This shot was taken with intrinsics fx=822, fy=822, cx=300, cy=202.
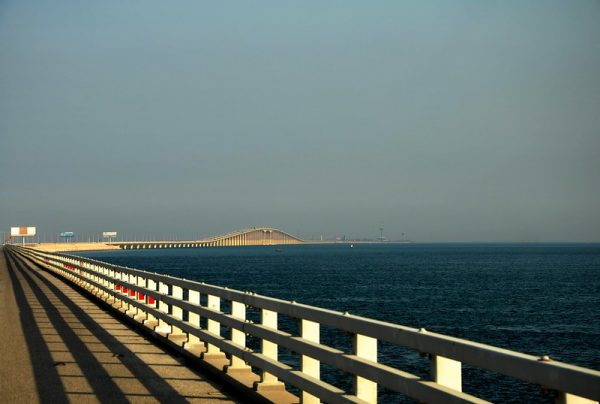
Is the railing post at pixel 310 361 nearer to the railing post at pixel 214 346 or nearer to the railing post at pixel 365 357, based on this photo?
the railing post at pixel 365 357

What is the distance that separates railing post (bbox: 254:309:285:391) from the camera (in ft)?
31.4

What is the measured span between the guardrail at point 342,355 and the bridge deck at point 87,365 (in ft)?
1.85

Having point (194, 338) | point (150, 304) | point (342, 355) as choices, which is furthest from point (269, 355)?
point (150, 304)

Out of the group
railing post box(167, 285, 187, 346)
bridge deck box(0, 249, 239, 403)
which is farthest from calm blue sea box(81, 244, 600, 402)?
bridge deck box(0, 249, 239, 403)

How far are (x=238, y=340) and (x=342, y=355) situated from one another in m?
3.73

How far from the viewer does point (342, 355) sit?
7402 millimetres

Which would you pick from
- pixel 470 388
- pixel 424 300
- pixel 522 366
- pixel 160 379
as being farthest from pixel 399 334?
pixel 424 300

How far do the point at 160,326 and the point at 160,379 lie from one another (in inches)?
193

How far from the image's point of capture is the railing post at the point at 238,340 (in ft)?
35.6

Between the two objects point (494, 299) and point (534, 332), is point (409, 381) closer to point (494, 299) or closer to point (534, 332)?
point (534, 332)

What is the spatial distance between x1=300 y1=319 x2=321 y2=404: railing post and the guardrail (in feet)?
0.03

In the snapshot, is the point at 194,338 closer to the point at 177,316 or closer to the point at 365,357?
the point at 177,316

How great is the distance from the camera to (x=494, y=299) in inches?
2522

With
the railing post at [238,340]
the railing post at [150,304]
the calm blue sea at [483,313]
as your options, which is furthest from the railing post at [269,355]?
the calm blue sea at [483,313]
